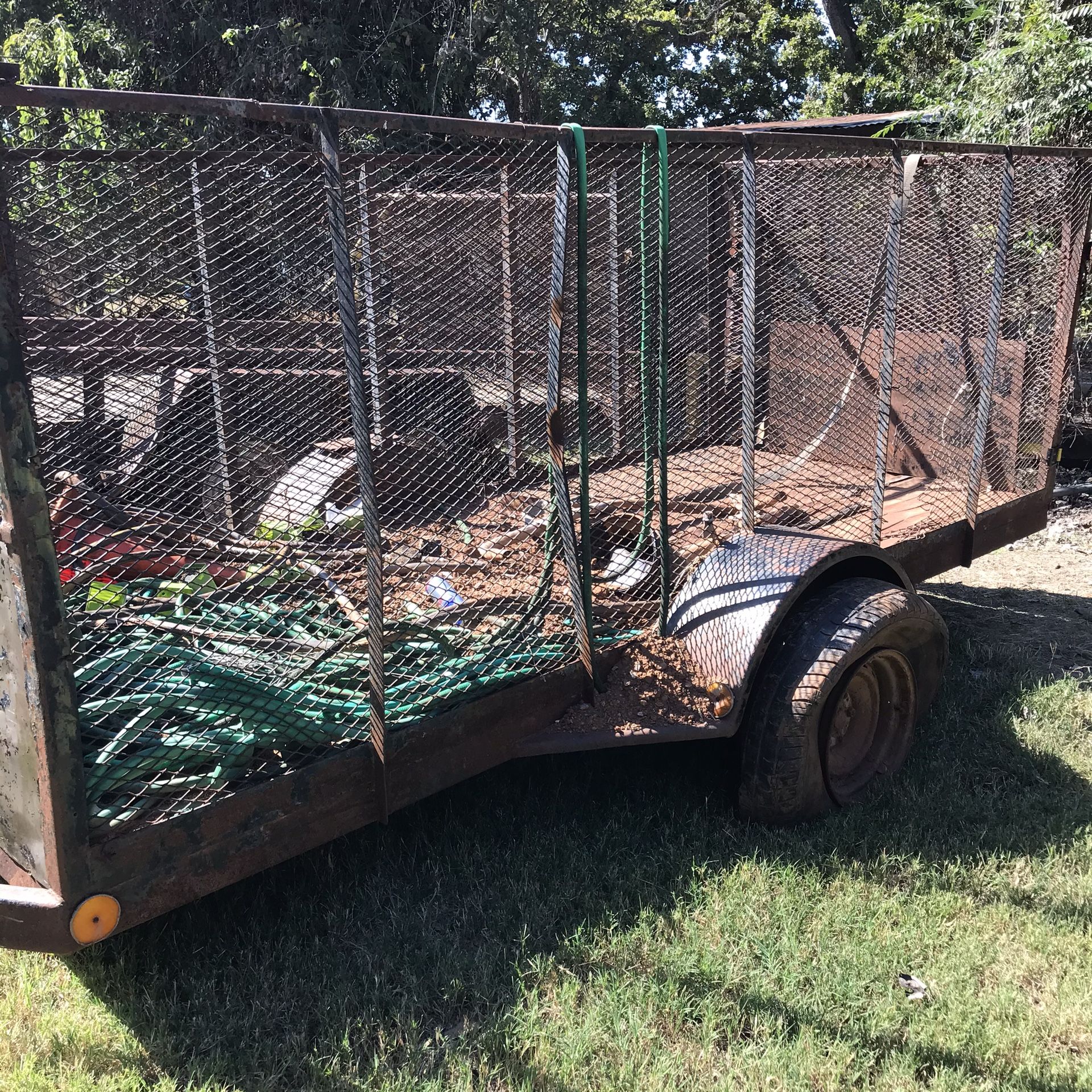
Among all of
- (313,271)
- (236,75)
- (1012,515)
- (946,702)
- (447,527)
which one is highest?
(236,75)

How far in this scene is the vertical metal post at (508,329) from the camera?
3.61 meters

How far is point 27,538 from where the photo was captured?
6.51 feet

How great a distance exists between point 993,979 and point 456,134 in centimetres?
260

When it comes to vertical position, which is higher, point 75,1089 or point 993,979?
point 75,1089

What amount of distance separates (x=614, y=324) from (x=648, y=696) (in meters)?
1.56

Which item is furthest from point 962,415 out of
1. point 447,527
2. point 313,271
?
point 313,271

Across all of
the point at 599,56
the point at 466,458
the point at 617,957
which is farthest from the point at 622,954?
the point at 599,56

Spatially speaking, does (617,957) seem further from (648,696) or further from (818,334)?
(818,334)

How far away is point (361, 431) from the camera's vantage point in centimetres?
243

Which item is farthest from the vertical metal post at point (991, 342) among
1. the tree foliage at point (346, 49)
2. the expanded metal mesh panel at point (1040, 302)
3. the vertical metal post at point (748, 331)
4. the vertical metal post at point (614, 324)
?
the tree foliage at point (346, 49)

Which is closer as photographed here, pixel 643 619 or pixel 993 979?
pixel 993 979

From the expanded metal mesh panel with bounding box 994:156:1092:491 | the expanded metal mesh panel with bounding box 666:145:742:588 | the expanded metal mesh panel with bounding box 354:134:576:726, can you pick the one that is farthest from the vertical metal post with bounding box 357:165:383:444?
the expanded metal mesh panel with bounding box 994:156:1092:491

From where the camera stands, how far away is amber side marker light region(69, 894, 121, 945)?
6.93 feet

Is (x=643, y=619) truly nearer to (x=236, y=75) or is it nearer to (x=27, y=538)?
(x=27, y=538)
